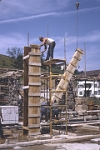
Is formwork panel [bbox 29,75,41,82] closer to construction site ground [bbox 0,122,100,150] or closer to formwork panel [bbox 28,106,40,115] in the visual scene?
formwork panel [bbox 28,106,40,115]

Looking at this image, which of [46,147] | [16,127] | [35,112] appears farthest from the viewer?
[16,127]

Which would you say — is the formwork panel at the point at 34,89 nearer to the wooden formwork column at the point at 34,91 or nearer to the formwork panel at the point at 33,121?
the wooden formwork column at the point at 34,91

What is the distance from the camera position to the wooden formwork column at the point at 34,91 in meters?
11.0

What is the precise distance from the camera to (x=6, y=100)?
2594 centimetres

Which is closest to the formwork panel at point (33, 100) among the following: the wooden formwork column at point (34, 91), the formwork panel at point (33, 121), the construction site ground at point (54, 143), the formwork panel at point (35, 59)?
the wooden formwork column at point (34, 91)

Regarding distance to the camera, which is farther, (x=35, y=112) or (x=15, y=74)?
(x=15, y=74)

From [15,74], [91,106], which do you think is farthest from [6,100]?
[91,106]

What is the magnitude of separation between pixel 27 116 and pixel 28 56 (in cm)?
248

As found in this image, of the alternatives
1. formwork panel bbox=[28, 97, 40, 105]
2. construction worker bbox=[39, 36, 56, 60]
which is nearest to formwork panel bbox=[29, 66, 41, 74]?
formwork panel bbox=[28, 97, 40, 105]

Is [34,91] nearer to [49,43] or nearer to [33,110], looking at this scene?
[33,110]

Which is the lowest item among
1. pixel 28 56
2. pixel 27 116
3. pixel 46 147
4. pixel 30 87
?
pixel 46 147

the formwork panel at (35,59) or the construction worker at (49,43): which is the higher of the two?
the construction worker at (49,43)

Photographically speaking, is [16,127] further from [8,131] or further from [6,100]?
[6,100]

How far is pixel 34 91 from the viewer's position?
1120 cm
